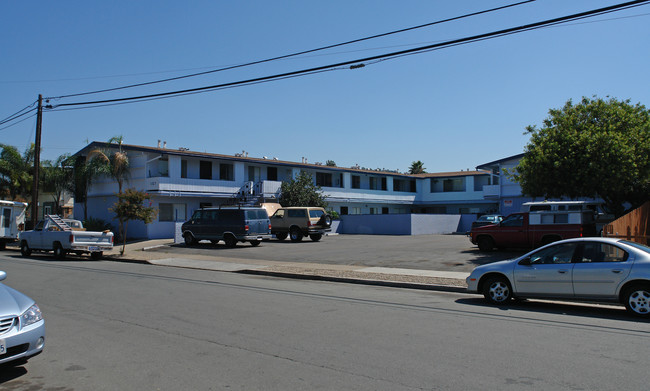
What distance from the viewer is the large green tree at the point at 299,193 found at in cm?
3778

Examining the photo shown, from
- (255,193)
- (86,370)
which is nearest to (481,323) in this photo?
(86,370)

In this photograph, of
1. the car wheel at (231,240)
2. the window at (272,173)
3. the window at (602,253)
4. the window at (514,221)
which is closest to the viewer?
the window at (602,253)

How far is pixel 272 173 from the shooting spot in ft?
137

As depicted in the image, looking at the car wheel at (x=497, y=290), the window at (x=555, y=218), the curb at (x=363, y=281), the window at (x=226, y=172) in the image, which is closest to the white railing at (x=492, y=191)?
the window at (x=226, y=172)

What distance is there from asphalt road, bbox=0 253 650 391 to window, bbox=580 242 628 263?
101cm

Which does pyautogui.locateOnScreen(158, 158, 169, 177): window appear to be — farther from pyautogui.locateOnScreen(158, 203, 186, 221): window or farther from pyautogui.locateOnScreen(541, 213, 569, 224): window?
pyautogui.locateOnScreen(541, 213, 569, 224): window

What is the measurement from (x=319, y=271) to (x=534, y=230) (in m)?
9.22

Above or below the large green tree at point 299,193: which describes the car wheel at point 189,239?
below

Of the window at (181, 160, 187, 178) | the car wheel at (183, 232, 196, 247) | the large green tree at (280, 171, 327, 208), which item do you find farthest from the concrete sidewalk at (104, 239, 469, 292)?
the large green tree at (280, 171, 327, 208)

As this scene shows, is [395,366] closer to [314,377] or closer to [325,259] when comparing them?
[314,377]

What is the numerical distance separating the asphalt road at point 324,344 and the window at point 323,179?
3388 centimetres

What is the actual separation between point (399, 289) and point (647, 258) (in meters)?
5.82

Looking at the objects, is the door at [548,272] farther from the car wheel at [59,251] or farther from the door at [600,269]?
the car wheel at [59,251]

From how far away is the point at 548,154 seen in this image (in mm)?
19406
